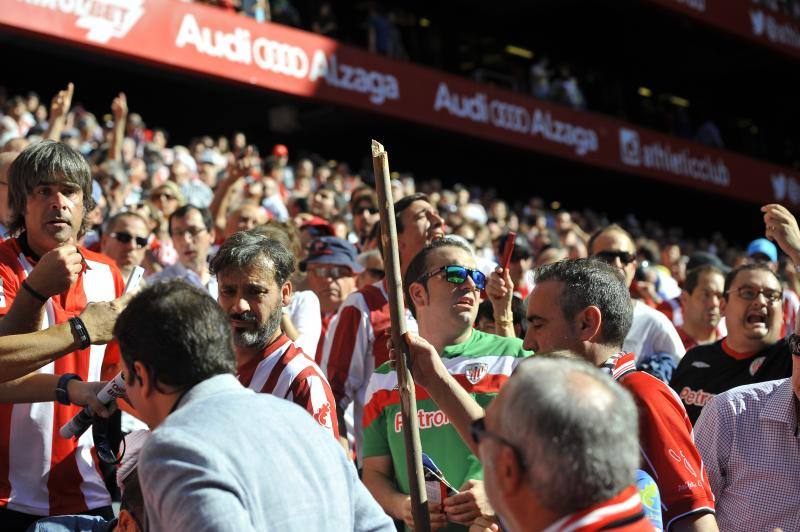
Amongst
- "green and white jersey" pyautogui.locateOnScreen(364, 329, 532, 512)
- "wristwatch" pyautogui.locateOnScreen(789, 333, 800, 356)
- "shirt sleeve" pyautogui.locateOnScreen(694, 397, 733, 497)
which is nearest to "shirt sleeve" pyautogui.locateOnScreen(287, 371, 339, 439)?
"green and white jersey" pyautogui.locateOnScreen(364, 329, 532, 512)

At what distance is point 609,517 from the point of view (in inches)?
80.5

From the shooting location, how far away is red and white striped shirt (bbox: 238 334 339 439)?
3.34 metres

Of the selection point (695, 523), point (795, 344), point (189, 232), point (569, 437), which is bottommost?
point (695, 523)

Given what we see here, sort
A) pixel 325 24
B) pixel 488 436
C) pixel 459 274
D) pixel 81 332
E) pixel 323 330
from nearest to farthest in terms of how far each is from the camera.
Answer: pixel 488 436
pixel 81 332
pixel 459 274
pixel 323 330
pixel 325 24

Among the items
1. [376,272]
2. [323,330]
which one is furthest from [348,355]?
[376,272]

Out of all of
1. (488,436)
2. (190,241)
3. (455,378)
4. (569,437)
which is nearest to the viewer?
(569,437)

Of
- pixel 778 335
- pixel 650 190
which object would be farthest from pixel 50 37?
pixel 650 190

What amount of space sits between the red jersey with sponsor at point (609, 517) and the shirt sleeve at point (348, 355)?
3.19 meters

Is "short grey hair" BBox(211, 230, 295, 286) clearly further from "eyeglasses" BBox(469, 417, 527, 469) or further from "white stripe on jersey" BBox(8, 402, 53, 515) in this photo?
"eyeglasses" BBox(469, 417, 527, 469)

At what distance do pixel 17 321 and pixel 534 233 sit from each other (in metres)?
12.5

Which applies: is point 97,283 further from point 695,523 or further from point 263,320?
point 695,523

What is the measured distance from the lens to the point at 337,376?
17.2ft

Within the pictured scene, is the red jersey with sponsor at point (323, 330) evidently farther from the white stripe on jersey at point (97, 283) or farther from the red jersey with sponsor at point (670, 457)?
the red jersey with sponsor at point (670, 457)

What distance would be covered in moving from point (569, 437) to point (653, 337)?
13.9 ft
